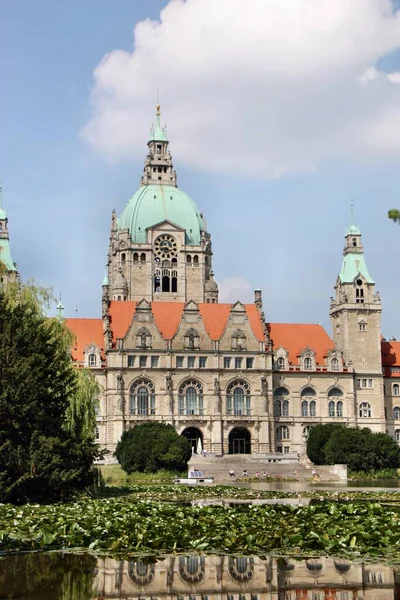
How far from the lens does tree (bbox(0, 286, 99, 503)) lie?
41.8m

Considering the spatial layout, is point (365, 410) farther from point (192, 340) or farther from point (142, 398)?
point (142, 398)

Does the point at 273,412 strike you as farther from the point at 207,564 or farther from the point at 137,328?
the point at 207,564

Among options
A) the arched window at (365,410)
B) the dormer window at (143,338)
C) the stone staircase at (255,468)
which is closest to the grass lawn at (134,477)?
the stone staircase at (255,468)

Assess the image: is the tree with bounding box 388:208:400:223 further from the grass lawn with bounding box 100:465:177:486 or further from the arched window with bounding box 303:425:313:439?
the arched window with bounding box 303:425:313:439

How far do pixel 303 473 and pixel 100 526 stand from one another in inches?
2461

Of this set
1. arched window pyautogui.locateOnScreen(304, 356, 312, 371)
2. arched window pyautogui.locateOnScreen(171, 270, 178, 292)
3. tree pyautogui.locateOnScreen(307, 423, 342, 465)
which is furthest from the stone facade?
arched window pyautogui.locateOnScreen(171, 270, 178, 292)

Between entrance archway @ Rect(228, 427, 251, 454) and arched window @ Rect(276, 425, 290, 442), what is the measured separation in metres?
3.39

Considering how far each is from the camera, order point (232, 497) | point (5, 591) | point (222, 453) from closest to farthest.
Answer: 1. point (5, 591)
2. point (232, 497)
3. point (222, 453)

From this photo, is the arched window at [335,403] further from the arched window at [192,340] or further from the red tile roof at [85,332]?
the red tile roof at [85,332]

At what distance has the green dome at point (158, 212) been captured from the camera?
13125 centimetres

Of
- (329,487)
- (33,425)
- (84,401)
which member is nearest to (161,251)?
(329,487)

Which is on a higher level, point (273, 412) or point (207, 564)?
point (273, 412)

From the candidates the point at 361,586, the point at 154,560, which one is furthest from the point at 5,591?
the point at 361,586

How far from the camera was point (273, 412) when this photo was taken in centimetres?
11056
